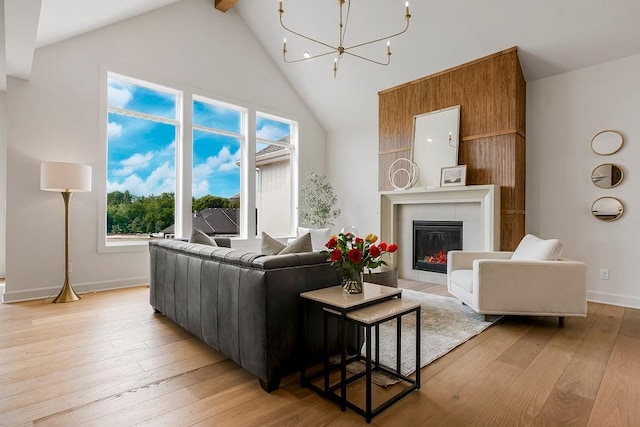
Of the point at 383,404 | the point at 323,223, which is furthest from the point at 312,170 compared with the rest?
the point at 383,404

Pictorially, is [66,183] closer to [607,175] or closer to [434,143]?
[434,143]

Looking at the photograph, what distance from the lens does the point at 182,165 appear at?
5238 mm

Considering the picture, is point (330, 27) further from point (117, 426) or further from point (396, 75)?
point (117, 426)

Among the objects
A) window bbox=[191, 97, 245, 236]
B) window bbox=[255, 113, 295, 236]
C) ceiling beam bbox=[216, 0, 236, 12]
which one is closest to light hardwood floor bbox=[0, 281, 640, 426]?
window bbox=[191, 97, 245, 236]

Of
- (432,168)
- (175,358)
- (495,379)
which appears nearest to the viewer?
(495,379)

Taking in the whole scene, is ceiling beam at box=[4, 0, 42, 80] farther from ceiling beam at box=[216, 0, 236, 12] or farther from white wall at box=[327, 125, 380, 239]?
white wall at box=[327, 125, 380, 239]

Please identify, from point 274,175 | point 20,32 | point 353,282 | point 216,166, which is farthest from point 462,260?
point 20,32

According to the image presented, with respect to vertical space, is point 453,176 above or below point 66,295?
above

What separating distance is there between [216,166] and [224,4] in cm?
256

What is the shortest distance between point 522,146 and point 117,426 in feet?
16.3

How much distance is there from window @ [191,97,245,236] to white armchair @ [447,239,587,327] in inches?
164

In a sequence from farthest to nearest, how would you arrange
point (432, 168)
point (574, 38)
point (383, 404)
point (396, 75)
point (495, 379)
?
point (396, 75) < point (432, 168) < point (574, 38) < point (495, 379) < point (383, 404)

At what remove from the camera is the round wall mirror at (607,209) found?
151 inches

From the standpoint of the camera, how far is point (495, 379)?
2.11 meters
